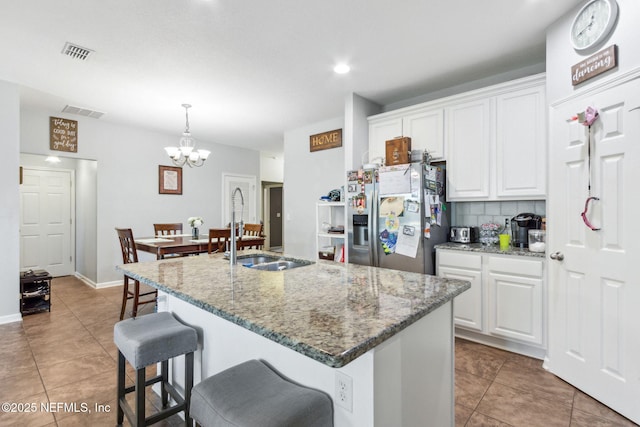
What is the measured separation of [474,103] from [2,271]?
17.0 feet

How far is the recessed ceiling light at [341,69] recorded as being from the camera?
3088 mm

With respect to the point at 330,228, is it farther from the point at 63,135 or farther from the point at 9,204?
the point at 63,135

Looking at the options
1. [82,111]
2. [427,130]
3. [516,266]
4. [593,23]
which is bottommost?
[516,266]

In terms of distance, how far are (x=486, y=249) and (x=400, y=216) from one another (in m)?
0.79

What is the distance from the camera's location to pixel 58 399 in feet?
6.68

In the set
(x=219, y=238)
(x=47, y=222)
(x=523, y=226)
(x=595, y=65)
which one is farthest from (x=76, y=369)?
(x=47, y=222)

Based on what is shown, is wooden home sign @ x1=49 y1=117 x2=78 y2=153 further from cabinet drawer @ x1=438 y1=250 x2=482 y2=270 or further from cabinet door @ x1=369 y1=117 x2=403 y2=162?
cabinet drawer @ x1=438 y1=250 x2=482 y2=270

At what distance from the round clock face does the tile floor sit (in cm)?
229

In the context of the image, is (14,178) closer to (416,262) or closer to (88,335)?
(88,335)

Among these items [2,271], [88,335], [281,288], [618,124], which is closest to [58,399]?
[88,335]

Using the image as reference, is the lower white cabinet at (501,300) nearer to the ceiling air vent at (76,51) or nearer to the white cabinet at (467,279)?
the white cabinet at (467,279)

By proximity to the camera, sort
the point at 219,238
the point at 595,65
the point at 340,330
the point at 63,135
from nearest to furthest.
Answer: the point at 340,330 < the point at 595,65 < the point at 219,238 < the point at 63,135

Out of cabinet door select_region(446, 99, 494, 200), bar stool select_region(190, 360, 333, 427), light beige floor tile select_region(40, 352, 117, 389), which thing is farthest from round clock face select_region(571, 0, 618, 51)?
light beige floor tile select_region(40, 352, 117, 389)

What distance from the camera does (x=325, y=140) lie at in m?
4.87
